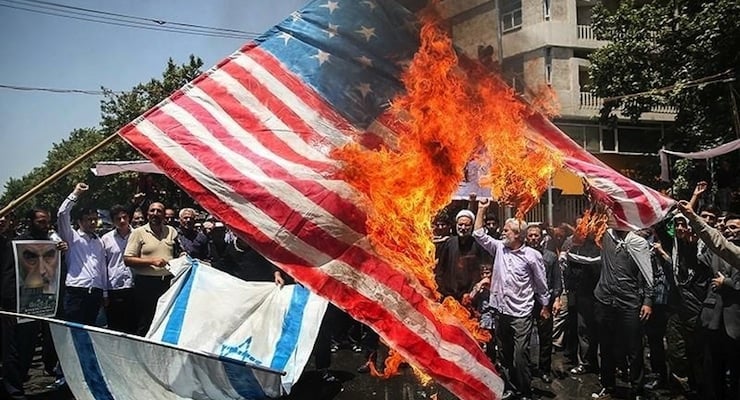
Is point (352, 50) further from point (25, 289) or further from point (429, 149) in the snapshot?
point (25, 289)

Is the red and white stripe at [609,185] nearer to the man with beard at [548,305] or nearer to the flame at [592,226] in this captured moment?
the flame at [592,226]

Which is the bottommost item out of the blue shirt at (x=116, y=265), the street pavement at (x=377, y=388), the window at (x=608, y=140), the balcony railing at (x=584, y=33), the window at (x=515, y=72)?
the street pavement at (x=377, y=388)

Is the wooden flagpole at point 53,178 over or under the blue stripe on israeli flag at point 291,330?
Result: over

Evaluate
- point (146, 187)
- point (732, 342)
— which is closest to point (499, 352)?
point (732, 342)

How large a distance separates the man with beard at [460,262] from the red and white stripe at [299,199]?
10.9 feet

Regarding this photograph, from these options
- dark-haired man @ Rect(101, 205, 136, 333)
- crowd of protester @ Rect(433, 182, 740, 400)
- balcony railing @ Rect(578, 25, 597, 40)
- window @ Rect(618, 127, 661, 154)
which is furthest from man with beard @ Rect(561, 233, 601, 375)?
window @ Rect(618, 127, 661, 154)

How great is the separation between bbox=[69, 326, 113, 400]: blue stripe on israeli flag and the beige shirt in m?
3.09

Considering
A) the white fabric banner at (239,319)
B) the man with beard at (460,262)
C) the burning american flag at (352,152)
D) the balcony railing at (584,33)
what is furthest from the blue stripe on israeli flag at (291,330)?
the balcony railing at (584,33)

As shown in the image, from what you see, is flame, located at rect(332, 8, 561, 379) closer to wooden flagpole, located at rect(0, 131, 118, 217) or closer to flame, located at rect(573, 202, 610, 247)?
wooden flagpole, located at rect(0, 131, 118, 217)

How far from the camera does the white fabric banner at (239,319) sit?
588 centimetres

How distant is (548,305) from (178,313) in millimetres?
4071

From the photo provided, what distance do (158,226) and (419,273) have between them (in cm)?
445

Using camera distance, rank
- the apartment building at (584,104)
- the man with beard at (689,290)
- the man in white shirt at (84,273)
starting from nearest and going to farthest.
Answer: the man with beard at (689,290) < the man in white shirt at (84,273) < the apartment building at (584,104)

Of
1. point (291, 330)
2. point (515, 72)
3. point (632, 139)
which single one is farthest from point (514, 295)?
point (632, 139)
